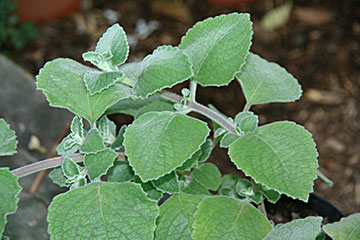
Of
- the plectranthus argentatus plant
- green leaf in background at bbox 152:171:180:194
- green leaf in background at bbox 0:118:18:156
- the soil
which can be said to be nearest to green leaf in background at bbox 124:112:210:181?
the plectranthus argentatus plant

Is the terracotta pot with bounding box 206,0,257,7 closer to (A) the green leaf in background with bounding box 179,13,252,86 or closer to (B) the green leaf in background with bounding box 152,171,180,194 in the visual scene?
(A) the green leaf in background with bounding box 179,13,252,86

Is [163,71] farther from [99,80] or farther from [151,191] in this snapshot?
[151,191]

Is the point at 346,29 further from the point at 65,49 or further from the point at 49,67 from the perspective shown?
the point at 49,67

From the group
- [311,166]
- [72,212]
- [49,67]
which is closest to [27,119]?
[49,67]

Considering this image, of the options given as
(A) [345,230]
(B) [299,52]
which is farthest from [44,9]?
(A) [345,230]

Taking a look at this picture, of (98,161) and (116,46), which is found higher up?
(116,46)
